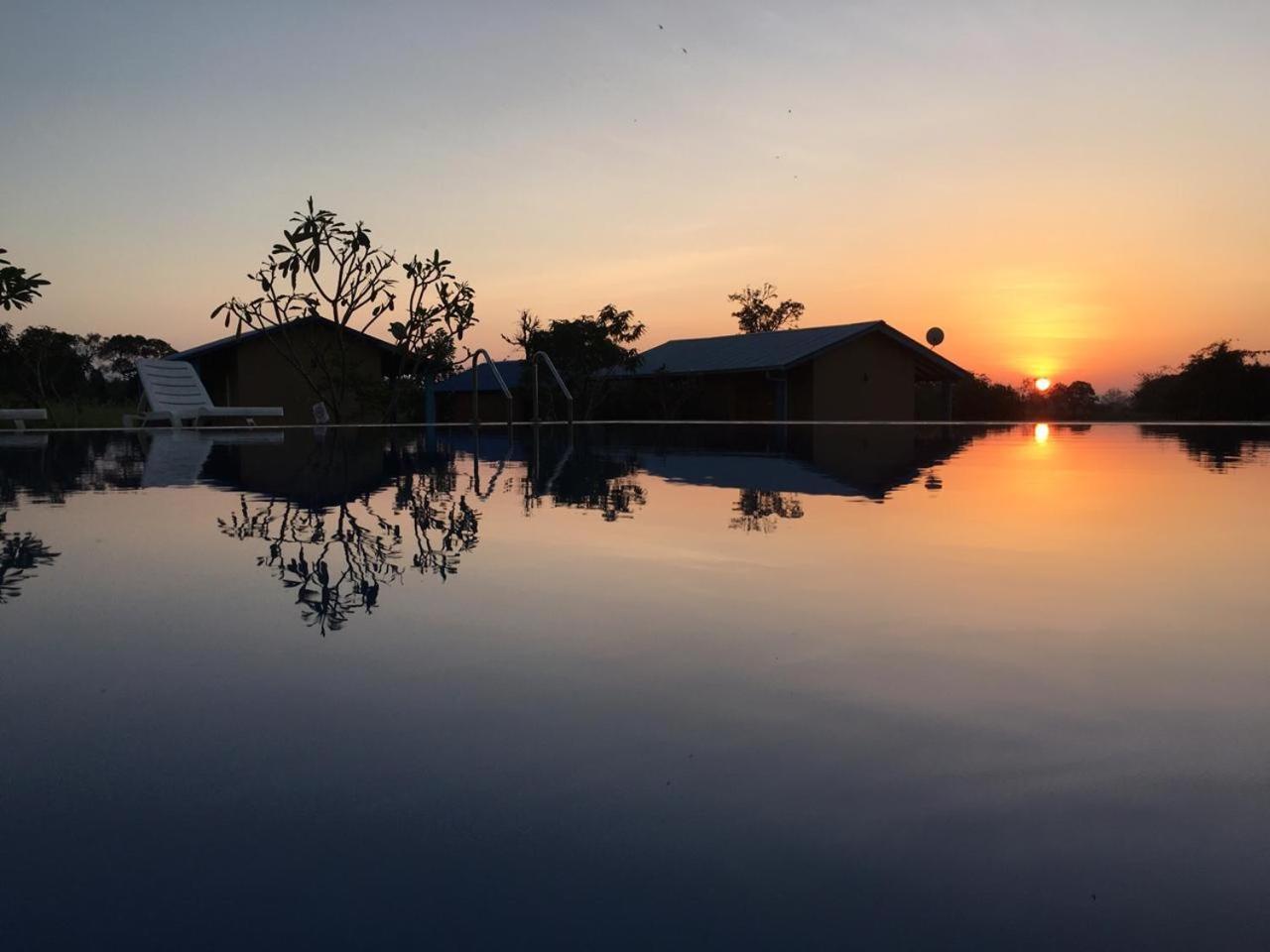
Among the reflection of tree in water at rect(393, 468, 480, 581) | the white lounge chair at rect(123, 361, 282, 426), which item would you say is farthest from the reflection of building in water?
the white lounge chair at rect(123, 361, 282, 426)

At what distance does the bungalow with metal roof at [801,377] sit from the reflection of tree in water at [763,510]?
82.2 ft

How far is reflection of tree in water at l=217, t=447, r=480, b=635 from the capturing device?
404cm

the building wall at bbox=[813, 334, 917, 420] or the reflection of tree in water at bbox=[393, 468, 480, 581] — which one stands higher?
the building wall at bbox=[813, 334, 917, 420]

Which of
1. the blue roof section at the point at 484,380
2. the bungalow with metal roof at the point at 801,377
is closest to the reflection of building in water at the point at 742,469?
the bungalow with metal roof at the point at 801,377

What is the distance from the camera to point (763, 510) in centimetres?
717

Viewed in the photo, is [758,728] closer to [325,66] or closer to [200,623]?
[200,623]

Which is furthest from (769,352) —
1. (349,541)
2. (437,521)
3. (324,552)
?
(324,552)

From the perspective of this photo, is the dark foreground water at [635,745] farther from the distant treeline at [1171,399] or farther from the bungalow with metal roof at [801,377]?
the distant treeline at [1171,399]

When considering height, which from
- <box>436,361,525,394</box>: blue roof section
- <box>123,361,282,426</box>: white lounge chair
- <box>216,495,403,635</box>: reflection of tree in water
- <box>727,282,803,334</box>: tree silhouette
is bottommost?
<box>216,495,403,635</box>: reflection of tree in water

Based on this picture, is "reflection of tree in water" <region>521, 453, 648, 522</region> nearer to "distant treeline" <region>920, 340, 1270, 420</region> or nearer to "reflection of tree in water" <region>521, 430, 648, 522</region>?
"reflection of tree in water" <region>521, 430, 648, 522</region>

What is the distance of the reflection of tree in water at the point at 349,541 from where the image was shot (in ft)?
13.3

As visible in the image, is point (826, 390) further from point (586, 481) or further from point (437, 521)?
point (437, 521)

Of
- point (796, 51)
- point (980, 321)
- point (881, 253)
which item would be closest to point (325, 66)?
point (796, 51)

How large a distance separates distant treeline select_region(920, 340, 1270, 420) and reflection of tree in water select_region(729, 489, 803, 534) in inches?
1323
